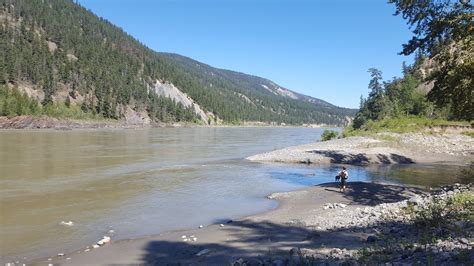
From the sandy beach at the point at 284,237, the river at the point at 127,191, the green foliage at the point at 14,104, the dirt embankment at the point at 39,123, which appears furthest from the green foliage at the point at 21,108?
the sandy beach at the point at 284,237

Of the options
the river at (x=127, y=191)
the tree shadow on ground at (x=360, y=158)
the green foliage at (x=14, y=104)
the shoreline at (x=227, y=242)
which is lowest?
the river at (x=127, y=191)

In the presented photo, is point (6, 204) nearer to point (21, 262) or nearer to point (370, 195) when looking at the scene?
point (21, 262)

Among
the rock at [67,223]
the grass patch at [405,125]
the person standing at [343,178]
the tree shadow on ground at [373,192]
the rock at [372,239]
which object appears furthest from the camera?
the grass patch at [405,125]

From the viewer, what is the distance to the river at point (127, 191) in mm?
17188

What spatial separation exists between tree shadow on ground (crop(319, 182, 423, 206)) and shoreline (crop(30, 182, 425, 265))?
2270 mm

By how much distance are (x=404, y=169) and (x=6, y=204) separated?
3280 cm

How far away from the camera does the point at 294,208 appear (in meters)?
21.8

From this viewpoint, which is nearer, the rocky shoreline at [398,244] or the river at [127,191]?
the rocky shoreline at [398,244]

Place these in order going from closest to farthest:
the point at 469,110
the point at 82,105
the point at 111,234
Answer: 1. the point at 111,234
2. the point at 469,110
3. the point at 82,105

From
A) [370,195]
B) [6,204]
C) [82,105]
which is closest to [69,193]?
[6,204]

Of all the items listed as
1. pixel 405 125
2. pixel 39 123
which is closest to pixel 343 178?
pixel 405 125

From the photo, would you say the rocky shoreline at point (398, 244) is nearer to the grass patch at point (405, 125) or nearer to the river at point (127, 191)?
the river at point (127, 191)

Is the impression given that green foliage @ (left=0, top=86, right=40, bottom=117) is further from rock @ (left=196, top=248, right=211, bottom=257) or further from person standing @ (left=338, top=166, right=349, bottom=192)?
rock @ (left=196, top=248, right=211, bottom=257)

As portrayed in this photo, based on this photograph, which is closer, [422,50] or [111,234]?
[111,234]
